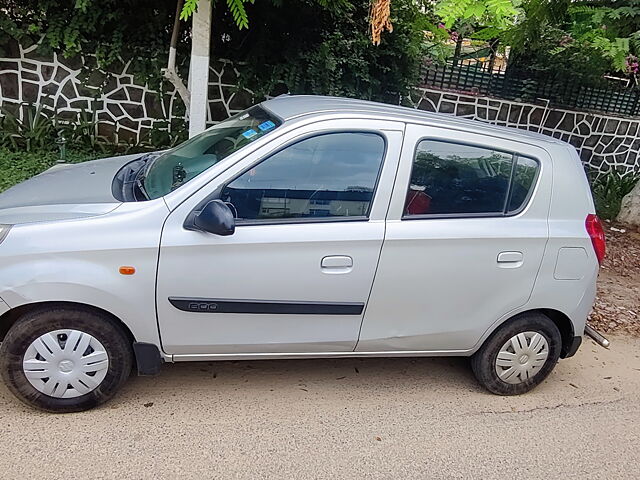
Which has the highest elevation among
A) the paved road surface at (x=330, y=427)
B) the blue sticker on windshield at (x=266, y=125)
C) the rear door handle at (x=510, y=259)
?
the blue sticker on windshield at (x=266, y=125)

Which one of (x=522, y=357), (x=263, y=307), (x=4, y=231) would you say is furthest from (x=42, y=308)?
(x=522, y=357)

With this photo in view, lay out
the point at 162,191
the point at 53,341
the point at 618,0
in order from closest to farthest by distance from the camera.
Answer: the point at 53,341, the point at 162,191, the point at 618,0

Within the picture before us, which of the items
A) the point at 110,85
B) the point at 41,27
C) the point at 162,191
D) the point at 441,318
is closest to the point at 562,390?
the point at 441,318

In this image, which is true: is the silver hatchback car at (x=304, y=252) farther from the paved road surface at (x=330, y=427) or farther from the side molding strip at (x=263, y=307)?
the paved road surface at (x=330, y=427)

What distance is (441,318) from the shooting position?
10.9ft

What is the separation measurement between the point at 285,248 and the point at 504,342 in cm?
155

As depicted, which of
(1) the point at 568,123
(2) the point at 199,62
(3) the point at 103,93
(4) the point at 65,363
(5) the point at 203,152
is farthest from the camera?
(1) the point at 568,123

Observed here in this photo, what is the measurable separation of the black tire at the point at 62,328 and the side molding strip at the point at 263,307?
1.22ft

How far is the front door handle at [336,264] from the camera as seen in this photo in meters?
3.01

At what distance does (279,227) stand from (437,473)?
1.51m

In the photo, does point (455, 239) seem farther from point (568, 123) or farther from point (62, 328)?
point (568, 123)

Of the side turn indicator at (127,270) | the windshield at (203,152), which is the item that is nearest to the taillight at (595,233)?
the windshield at (203,152)

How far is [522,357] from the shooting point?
11.7 ft

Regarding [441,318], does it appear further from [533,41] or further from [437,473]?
[533,41]
